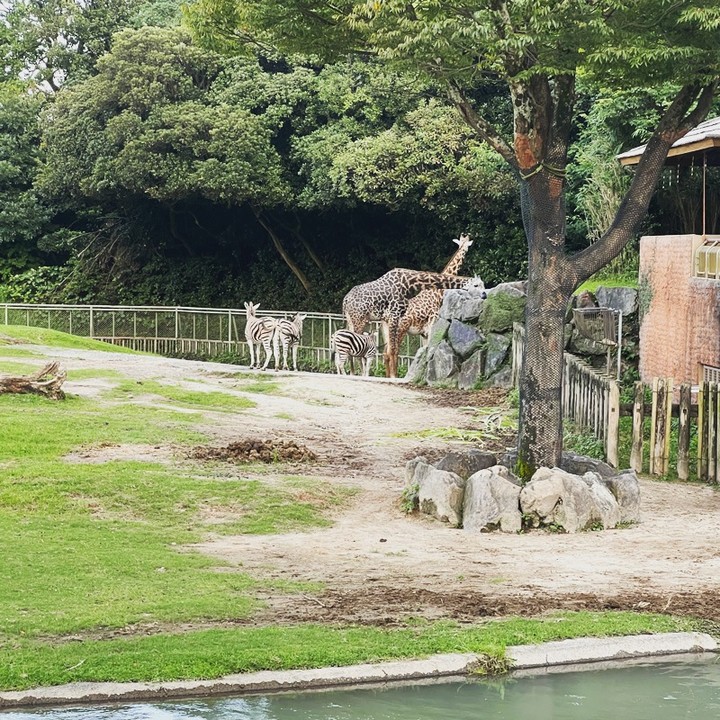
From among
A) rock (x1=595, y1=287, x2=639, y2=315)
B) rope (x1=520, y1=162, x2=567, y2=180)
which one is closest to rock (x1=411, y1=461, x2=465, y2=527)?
rope (x1=520, y1=162, x2=567, y2=180)

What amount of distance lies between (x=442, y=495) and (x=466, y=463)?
1.07 m

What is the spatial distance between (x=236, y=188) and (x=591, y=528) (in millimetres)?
24367

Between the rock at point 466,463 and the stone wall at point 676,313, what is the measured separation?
616cm

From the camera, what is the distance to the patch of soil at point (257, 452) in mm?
15195

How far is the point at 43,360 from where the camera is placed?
2502 centimetres

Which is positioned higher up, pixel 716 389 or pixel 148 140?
pixel 148 140

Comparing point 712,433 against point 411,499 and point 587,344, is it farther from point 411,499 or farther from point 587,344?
point 587,344

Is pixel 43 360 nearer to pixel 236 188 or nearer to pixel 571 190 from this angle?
pixel 236 188

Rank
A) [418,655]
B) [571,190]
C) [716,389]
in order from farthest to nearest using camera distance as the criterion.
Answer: [571,190]
[716,389]
[418,655]

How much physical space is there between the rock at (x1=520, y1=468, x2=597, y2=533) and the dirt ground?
0.62 ft

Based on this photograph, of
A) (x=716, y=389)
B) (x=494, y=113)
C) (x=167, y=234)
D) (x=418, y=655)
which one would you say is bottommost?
(x=418, y=655)

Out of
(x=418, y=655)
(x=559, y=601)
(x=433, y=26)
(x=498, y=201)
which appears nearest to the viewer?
(x=418, y=655)

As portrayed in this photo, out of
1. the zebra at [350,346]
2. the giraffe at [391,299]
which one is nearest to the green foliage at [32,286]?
the giraffe at [391,299]

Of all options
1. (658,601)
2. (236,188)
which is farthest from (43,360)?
(658,601)
